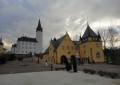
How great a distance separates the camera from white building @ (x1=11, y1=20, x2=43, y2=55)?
12323 cm

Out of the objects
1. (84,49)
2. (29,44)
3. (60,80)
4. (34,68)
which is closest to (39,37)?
(29,44)

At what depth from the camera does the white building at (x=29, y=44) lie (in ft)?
404

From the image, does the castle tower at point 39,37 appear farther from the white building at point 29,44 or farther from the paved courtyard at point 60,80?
the paved courtyard at point 60,80

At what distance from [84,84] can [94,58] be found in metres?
48.0

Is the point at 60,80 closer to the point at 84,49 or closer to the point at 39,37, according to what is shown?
the point at 84,49

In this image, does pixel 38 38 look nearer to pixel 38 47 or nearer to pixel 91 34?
pixel 38 47

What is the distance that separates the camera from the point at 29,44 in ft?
418

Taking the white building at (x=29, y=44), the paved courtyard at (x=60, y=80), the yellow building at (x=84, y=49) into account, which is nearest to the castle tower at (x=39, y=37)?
the white building at (x=29, y=44)

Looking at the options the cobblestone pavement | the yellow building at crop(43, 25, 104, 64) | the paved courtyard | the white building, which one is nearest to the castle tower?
the white building

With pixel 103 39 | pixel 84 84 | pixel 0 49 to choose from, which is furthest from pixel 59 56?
pixel 84 84

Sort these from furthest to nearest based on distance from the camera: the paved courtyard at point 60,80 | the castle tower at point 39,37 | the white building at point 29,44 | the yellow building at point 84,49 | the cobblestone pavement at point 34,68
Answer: the castle tower at point 39,37
the white building at point 29,44
the yellow building at point 84,49
the cobblestone pavement at point 34,68
the paved courtyard at point 60,80

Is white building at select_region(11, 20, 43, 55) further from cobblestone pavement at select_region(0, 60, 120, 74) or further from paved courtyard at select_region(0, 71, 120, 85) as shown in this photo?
paved courtyard at select_region(0, 71, 120, 85)

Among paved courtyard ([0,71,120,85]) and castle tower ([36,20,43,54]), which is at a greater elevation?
castle tower ([36,20,43,54])

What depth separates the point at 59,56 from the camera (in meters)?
56.2
